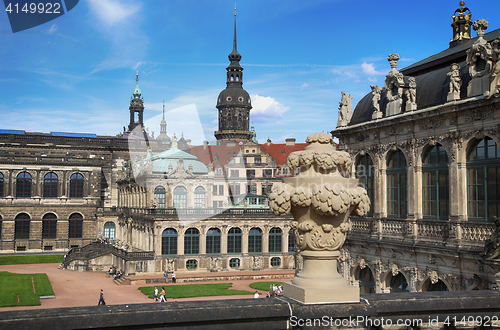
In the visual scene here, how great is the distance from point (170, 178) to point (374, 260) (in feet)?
125

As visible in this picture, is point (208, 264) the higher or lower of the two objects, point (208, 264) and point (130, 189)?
the lower

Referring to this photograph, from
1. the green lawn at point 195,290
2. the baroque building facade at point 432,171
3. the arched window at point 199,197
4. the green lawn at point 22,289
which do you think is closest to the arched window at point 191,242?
the arched window at point 199,197

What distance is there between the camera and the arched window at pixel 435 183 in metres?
20.0

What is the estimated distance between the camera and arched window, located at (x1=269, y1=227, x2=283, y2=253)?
57450mm

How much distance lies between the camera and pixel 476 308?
21.1 ft

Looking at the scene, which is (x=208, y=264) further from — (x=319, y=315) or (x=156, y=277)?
(x=319, y=315)

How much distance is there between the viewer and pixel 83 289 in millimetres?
43094

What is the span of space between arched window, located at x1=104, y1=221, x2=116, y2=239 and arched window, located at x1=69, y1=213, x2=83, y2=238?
3.74 metres

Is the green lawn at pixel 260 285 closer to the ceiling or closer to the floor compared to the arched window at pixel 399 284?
closer to the floor

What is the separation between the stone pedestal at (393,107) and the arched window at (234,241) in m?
35.3

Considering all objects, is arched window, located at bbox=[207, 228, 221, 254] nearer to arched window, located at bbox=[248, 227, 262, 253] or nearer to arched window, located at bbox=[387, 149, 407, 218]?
arched window, located at bbox=[248, 227, 262, 253]

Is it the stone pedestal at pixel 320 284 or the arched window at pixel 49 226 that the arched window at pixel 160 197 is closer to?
the arched window at pixel 49 226

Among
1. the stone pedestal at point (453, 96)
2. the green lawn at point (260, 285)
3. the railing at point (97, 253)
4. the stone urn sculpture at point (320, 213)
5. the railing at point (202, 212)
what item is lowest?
the green lawn at point (260, 285)

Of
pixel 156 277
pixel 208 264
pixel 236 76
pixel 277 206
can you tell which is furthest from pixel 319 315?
pixel 236 76
